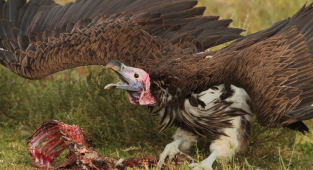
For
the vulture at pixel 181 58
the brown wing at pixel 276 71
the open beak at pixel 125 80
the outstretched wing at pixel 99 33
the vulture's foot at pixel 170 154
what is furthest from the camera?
the outstretched wing at pixel 99 33

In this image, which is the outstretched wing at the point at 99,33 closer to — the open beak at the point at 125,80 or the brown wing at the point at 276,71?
the open beak at the point at 125,80

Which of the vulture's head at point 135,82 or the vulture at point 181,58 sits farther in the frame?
the vulture's head at point 135,82

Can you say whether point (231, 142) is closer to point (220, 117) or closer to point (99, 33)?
point (220, 117)

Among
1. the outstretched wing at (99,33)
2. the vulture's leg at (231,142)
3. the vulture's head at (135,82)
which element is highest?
the outstretched wing at (99,33)

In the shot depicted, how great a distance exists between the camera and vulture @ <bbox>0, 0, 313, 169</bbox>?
4.55 metres

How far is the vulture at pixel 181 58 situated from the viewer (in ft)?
14.9

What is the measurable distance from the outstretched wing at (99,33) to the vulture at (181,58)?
0.01 meters

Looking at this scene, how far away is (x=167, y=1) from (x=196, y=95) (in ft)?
5.48

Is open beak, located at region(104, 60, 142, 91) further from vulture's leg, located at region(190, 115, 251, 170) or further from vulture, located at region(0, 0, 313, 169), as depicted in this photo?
vulture's leg, located at region(190, 115, 251, 170)

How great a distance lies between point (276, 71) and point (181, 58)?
38.2 inches

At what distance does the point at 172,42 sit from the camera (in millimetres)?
5715

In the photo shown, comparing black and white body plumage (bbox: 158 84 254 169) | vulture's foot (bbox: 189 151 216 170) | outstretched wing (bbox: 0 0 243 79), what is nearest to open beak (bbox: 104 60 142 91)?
outstretched wing (bbox: 0 0 243 79)

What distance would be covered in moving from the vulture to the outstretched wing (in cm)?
1

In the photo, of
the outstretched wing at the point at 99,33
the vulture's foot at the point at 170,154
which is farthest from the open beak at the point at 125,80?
the vulture's foot at the point at 170,154
